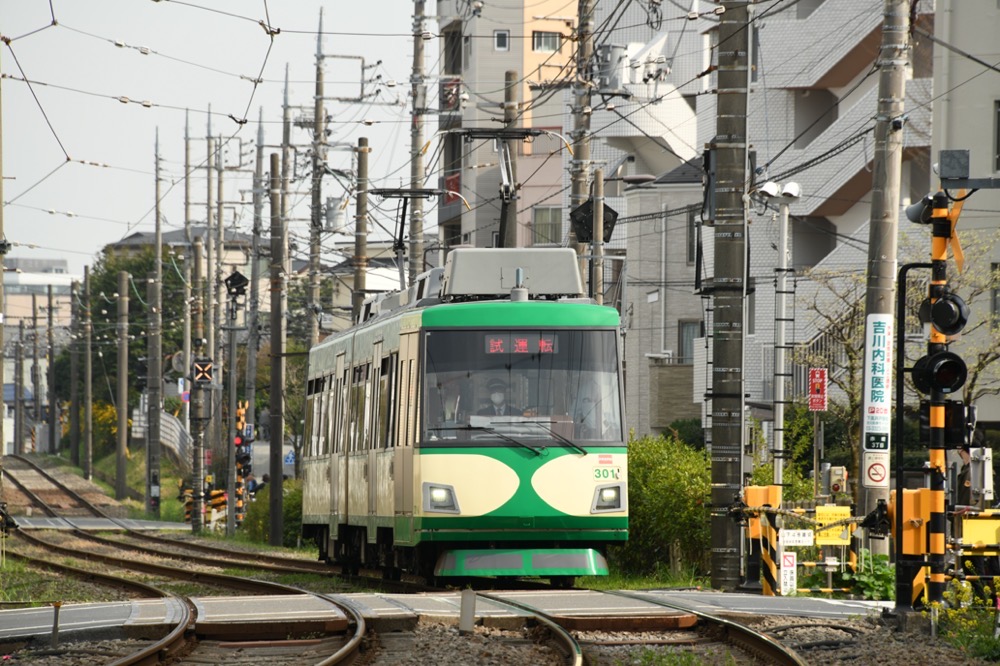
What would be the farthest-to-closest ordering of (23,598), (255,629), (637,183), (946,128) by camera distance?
(637,183) < (946,128) < (23,598) < (255,629)

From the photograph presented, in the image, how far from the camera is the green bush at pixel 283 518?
132ft

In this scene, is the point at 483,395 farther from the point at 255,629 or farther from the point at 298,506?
the point at 298,506

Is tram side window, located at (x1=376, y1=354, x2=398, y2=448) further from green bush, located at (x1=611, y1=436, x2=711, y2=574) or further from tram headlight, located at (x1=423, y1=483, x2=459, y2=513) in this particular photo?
green bush, located at (x1=611, y1=436, x2=711, y2=574)

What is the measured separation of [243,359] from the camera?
3703 inches

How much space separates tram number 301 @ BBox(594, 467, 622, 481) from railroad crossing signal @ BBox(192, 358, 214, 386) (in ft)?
90.3

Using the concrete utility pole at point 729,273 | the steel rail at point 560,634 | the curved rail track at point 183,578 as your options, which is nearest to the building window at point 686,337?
the curved rail track at point 183,578

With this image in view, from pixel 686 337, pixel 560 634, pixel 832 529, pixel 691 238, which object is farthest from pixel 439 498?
pixel 686 337

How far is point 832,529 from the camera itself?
57.9 feet

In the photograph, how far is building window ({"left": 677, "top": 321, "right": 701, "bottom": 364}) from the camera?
2015 inches

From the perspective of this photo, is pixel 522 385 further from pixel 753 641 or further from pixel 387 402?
pixel 753 641

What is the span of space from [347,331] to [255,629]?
32.4 feet

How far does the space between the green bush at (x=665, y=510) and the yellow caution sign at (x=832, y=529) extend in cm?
330

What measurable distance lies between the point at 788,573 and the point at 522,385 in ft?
11.2

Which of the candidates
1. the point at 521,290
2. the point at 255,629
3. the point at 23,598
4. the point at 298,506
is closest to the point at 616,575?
the point at 521,290
